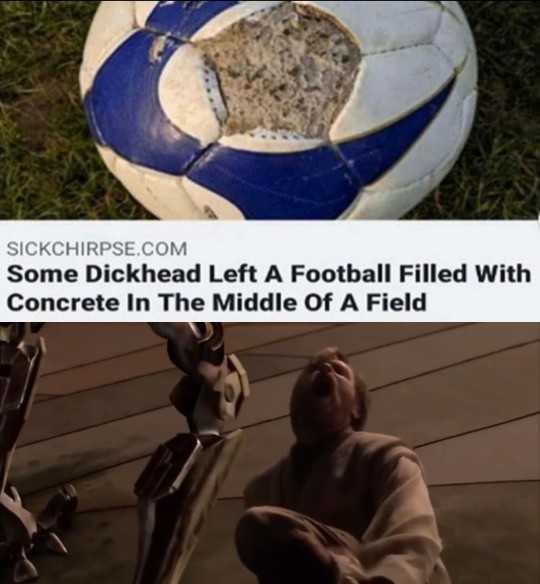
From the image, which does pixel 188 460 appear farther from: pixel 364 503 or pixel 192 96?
pixel 192 96

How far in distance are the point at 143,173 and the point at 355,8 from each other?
0.29 meters

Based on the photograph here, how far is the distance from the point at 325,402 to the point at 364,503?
8 cm

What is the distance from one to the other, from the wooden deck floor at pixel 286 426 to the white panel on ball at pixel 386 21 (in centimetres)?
36

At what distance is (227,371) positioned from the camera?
3.04 ft

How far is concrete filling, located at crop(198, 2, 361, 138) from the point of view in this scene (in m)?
1.19

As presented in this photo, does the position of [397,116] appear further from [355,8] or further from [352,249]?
[352,249]

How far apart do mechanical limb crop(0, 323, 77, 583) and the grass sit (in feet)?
1.51

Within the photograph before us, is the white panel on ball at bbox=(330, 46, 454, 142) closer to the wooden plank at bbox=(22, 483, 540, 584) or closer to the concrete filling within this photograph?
the concrete filling

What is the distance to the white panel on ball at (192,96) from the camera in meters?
1.21

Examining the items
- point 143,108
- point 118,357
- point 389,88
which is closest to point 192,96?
point 143,108

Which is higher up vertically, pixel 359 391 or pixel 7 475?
pixel 359 391

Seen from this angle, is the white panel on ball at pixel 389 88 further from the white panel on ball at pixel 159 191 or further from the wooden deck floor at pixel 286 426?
the wooden deck floor at pixel 286 426

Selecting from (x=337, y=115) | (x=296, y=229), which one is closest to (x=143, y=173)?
(x=337, y=115)

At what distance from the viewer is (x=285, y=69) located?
1190 millimetres
